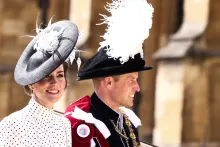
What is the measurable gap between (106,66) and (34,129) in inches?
25.6

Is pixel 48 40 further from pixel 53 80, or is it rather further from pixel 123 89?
pixel 123 89

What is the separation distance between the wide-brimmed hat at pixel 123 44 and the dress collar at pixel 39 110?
427 millimetres

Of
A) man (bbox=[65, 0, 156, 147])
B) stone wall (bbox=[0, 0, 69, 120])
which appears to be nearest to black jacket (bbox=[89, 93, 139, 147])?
man (bbox=[65, 0, 156, 147])

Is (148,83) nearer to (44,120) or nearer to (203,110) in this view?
(203,110)

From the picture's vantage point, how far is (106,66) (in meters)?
5.14

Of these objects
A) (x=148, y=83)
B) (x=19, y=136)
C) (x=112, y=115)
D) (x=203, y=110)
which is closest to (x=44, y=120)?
(x=19, y=136)

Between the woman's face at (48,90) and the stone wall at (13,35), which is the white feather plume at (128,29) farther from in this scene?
the stone wall at (13,35)

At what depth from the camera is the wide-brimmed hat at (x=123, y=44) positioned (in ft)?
16.8

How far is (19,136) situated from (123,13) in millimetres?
1036

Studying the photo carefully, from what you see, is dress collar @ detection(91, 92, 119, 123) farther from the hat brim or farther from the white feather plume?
the white feather plume

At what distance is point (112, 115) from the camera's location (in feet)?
17.1

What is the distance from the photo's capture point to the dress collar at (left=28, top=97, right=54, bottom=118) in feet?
15.7

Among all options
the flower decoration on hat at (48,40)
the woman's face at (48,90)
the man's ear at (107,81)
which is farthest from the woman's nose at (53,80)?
the man's ear at (107,81)

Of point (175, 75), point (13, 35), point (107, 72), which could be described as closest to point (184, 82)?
point (175, 75)
